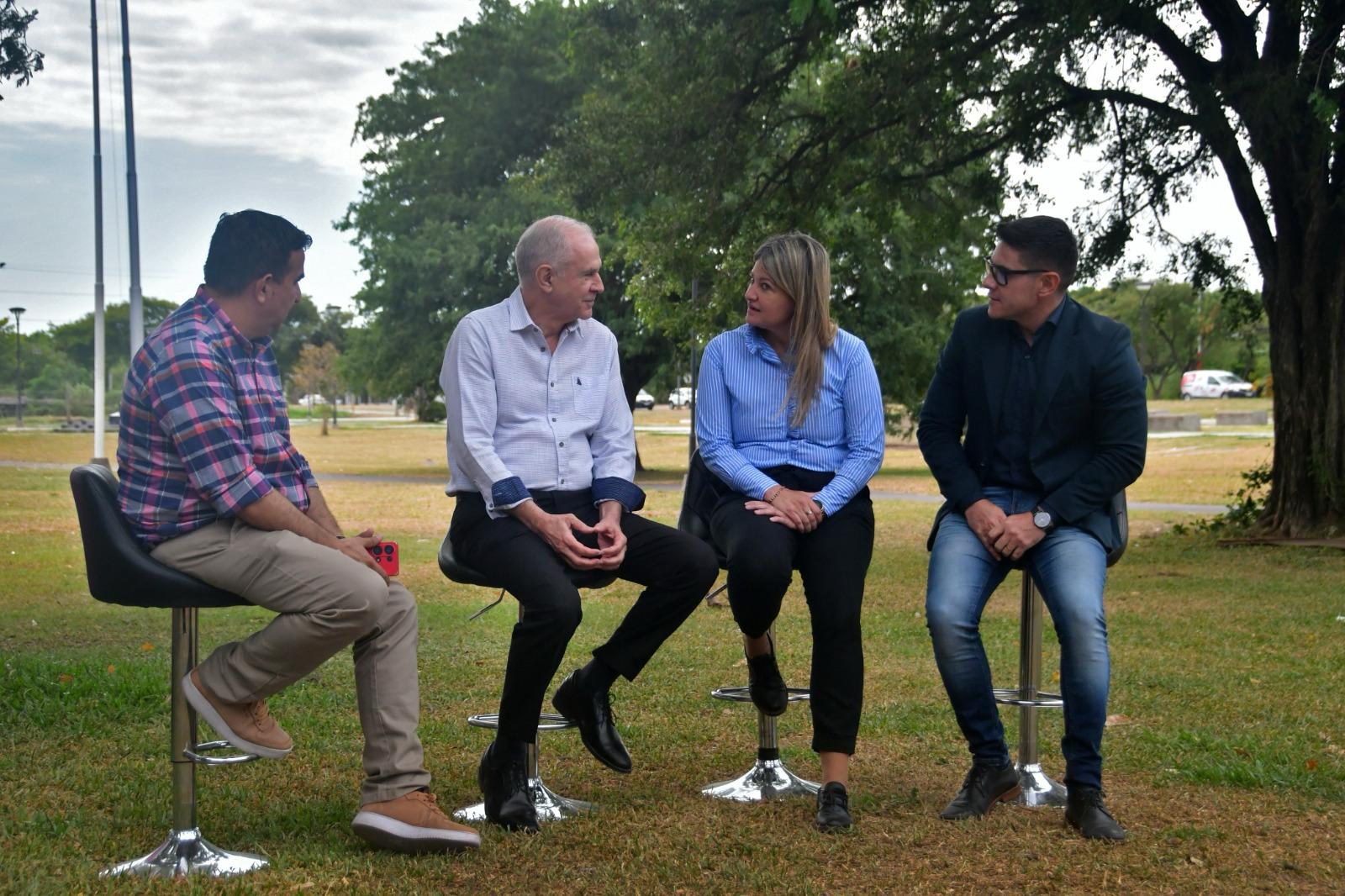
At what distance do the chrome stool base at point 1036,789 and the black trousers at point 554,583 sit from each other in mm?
1246

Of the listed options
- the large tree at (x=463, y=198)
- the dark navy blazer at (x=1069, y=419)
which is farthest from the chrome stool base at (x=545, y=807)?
the large tree at (x=463, y=198)

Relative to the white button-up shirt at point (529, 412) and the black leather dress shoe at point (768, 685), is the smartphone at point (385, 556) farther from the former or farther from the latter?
the black leather dress shoe at point (768, 685)

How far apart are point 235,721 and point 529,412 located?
139 cm

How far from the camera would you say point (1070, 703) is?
4.29 m

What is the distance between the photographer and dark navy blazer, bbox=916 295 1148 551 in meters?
4.49

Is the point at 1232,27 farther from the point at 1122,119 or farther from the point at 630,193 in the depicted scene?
the point at 630,193

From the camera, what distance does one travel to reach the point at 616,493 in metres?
4.64

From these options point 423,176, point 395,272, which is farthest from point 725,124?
point 423,176

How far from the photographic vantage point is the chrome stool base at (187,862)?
3.74 meters

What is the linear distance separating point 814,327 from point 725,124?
8583 mm

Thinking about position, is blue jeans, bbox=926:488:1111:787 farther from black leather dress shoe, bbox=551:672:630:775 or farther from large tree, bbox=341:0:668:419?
large tree, bbox=341:0:668:419

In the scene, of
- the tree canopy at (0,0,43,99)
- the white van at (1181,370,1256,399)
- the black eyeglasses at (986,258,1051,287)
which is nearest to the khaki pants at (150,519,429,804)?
the black eyeglasses at (986,258,1051,287)

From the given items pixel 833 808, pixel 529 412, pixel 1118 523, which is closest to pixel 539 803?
pixel 833 808

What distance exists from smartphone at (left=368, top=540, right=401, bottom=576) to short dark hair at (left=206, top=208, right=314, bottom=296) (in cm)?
84
